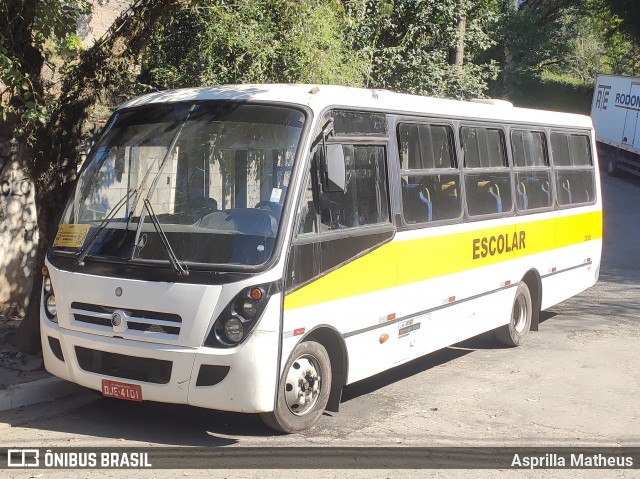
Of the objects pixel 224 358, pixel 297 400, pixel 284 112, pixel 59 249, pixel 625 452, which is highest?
pixel 284 112

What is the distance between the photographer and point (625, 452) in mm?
6930

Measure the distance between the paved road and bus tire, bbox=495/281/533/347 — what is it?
0.55 feet

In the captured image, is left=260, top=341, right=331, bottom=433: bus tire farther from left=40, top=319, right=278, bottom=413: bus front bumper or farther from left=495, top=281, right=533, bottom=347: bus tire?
left=495, top=281, right=533, bottom=347: bus tire

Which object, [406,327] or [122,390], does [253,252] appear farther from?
[406,327]

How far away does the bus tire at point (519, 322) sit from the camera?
11.0 metres

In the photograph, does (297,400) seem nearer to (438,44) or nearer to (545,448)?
(545,448)

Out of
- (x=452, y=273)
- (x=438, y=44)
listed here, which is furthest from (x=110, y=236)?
(x=438, y=44)

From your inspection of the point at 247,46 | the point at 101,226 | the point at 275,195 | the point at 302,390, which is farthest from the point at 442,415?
the point at 247,46

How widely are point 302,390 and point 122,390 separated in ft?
4.41

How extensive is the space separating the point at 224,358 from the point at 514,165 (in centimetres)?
576

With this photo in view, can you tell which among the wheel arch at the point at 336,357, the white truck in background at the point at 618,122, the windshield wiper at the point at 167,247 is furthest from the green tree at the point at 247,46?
the white truck in background at the point at 618,122

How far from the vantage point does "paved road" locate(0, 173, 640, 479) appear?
6785 millimetres

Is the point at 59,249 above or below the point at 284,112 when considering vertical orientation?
below

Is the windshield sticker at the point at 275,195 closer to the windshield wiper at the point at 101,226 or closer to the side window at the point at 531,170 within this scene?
the windshield wiper at the point at 101,226
